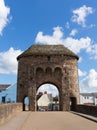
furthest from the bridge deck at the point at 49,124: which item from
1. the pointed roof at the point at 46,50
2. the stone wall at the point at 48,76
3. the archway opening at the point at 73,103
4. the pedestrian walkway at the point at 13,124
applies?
the pointed roof at the point at 46,50

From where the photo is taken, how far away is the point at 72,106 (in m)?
38.3

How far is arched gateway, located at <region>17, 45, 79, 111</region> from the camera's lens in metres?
36.7

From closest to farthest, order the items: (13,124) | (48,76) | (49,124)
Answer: (13,124), (49,124), (48,76)

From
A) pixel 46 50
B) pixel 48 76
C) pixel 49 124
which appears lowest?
pixel 49 124

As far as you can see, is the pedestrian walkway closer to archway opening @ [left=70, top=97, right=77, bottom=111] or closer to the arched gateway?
the arched gateway

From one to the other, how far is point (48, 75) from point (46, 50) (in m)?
3.76

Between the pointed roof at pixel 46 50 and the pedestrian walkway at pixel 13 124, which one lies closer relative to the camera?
the pedestrian walkway at pixel 13 124

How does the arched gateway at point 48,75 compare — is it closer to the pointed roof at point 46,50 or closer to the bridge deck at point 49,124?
the pointed roof at point 46,50

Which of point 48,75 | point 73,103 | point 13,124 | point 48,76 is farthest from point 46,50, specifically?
point 13,124

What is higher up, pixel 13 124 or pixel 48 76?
pixel 48 76

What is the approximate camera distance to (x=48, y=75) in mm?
37156

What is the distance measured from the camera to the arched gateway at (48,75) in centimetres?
3672

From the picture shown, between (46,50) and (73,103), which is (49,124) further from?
(46,50)

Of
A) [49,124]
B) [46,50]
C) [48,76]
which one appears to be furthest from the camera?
Result: [46,50]
